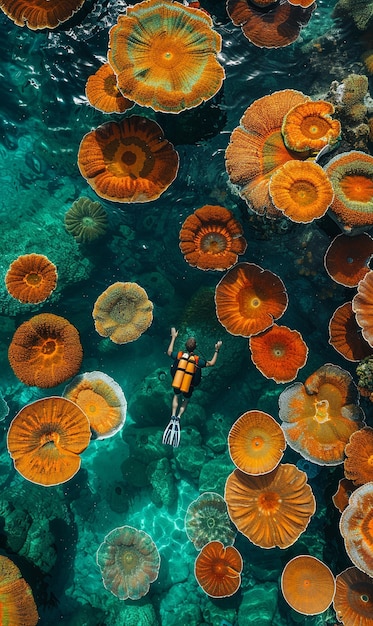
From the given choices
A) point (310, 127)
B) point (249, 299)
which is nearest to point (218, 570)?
point (249, 299)

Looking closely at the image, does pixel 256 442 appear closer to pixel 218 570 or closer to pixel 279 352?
pixel 279 352

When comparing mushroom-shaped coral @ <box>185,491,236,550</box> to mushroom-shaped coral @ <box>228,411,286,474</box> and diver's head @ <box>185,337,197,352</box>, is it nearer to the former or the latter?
mushroom-shaped coral @ <box>228,411,286,474</box>

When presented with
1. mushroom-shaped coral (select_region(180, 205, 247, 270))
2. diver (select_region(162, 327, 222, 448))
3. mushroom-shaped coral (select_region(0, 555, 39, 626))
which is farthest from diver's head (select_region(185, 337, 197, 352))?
mushroom-shaped coral (select_region(0, 555, 39, 626))

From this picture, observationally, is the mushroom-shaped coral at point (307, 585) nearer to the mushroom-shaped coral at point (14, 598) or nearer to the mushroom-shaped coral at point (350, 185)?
the mushroom-shaped coral at point (14, 598)

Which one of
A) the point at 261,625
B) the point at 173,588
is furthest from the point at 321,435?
the point at 173,588

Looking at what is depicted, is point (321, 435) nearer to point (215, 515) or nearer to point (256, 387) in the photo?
point (256, 387)

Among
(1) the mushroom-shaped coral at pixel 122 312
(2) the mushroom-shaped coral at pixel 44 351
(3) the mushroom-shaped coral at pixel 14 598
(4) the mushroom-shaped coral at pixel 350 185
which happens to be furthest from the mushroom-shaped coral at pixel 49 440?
(4) the mushroom-shaped coral at pixel 350 185
